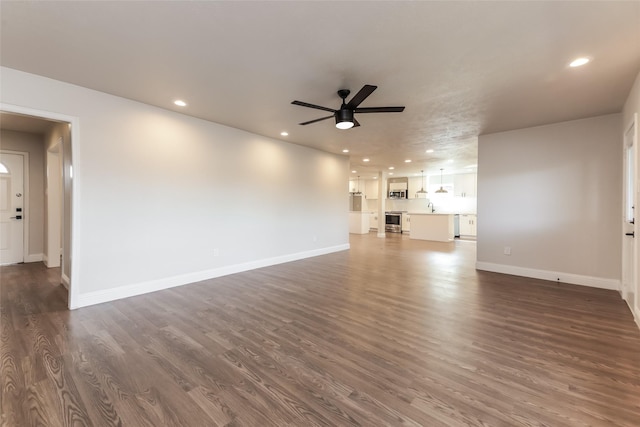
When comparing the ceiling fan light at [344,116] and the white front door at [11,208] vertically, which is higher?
the ceiling fan light at [344,116]

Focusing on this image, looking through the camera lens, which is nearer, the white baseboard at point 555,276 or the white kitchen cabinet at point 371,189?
the white baseboard at point 555,276

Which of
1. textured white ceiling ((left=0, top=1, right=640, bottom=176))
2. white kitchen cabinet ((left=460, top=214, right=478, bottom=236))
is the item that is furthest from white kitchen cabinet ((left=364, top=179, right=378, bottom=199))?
textured white ceiling ((left=0, top=1, right=640, bottom=176))

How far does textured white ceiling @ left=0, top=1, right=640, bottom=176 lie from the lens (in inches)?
75.6

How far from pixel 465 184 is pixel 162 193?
1097 centimetres

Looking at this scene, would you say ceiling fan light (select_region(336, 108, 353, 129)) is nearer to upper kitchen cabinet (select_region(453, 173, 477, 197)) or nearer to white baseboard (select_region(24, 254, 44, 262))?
white baseboard (select_region(24, 254, 44, 262))

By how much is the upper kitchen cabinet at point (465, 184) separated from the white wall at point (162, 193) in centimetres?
813

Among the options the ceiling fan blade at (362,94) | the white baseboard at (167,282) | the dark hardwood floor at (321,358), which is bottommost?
the dark hardwood floor at (321,358)

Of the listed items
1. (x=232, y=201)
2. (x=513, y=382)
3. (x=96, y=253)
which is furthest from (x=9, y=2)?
(x=513, y=382)

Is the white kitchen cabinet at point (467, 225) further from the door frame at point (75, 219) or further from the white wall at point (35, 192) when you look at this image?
the white wall at point (35, 192)

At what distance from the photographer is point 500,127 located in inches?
185

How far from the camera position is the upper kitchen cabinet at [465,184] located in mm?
10836

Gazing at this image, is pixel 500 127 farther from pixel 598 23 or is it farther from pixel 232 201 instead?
pixel 232 201

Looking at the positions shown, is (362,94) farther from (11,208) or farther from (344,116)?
(11,208)

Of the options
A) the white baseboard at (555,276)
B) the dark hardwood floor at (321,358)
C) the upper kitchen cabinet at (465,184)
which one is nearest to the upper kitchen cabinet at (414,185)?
the upper kitchen cabinet at (465,184)
